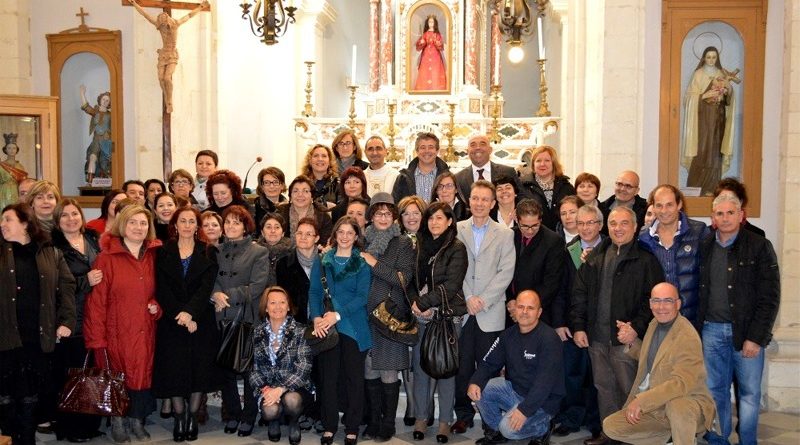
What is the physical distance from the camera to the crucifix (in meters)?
8.89

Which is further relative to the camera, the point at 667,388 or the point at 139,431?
the point at 139,431

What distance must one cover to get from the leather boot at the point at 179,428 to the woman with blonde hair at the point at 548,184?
10.1 feet

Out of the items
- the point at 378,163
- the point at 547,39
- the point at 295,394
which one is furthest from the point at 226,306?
the point at 547,39

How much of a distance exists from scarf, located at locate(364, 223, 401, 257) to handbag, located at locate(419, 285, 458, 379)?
50cm

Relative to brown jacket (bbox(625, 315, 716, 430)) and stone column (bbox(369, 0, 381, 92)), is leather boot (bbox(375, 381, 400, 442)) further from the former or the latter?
stone column (bbox(369, 0, 381, 92))

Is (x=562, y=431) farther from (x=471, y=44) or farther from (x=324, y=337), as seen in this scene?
(x=471, y=44)

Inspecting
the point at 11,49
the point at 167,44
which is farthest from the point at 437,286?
the point at 11,49

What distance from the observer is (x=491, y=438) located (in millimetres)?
5793

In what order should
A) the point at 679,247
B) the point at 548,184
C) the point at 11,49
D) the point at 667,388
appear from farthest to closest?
the point at 11,49
the point at 548,184
the point at 679,247
the point at 667,388

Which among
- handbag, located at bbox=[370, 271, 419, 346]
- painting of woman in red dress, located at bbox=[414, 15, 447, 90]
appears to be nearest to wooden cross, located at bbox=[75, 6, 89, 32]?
handbag, located at bbox=[370, 271, 419, 346]

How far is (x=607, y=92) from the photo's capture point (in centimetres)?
815

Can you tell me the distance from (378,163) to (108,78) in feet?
14.2

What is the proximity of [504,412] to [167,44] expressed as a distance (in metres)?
5.60

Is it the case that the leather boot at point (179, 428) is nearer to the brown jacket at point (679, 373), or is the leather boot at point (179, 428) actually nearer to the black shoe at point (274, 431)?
the black shoe at point (274, 431)
